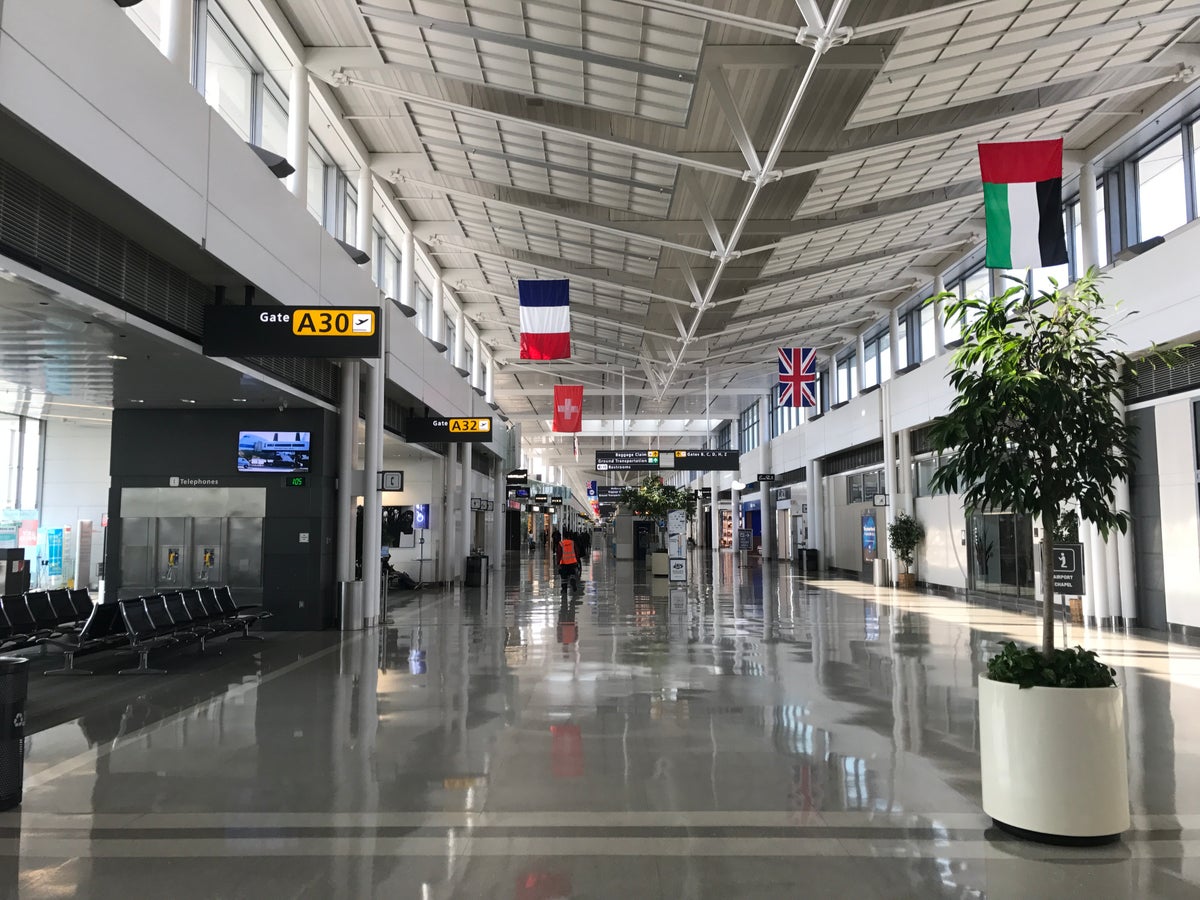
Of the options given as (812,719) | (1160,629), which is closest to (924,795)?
(812,719)

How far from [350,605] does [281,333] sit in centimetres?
585

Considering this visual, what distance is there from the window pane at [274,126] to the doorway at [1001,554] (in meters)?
16.2

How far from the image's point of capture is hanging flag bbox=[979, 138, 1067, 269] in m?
10.8

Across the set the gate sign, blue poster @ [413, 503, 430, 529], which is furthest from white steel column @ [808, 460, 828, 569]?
the gate sign

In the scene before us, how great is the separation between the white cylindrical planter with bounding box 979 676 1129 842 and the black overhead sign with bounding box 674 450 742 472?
2603cm

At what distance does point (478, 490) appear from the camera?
3045 cm

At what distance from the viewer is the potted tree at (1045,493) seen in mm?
4414

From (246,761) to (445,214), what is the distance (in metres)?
14.3

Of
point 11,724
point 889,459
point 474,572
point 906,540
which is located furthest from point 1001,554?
point 11,724

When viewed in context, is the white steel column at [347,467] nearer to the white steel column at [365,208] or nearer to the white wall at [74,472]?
the white steel column at [365,208]

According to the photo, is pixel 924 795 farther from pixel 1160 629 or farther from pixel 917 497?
pixel 917 497

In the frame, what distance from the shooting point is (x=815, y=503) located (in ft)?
106

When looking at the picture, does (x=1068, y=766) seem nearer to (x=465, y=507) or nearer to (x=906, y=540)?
(x=906, y=540)

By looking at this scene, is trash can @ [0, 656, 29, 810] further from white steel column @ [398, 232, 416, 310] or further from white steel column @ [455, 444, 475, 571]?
white steel column @ [455, 444, 475, 571]
